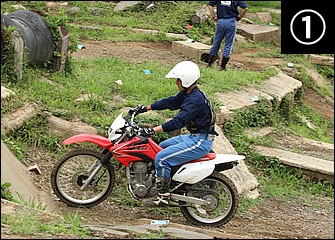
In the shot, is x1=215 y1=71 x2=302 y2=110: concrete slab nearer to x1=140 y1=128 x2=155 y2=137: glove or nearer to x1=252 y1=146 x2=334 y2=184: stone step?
x1=252 y1=146 x2=334 y2=184: stone step

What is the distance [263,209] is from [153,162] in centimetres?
189

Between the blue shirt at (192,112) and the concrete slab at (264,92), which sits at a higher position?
the blue shirt at (192,112)

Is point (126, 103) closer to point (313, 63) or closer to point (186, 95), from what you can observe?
point (186, 95)

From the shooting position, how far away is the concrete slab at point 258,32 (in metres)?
17.9

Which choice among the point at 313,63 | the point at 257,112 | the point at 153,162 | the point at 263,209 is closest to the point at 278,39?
the point at 313,63

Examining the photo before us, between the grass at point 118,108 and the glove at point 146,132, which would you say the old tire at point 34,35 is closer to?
the grass at point 118,108

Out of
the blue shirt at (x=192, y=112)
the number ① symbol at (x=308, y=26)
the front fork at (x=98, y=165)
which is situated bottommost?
the number ① symbol at (x=308, y=26)

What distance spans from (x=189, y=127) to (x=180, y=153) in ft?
1.04

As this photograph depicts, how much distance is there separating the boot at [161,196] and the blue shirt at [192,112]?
58 centimetres

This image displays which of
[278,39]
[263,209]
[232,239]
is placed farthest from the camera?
[278,39]

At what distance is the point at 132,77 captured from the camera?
440 inches

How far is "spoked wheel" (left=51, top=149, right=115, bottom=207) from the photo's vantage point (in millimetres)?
6988

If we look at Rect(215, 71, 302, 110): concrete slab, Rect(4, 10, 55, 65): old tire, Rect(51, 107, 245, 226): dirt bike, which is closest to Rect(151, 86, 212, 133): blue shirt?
Rect(51, 107, 245, 226): dirt bike

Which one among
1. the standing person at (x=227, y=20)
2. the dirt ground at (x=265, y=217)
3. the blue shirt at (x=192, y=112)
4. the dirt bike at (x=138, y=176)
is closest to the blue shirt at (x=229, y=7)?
the standing person at (x=227, y=20)
